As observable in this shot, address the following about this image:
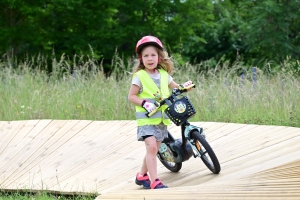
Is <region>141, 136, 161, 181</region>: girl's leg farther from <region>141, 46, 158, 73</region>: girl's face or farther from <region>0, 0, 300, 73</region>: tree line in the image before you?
<region>0, 0, 300, 73</region>: tree line

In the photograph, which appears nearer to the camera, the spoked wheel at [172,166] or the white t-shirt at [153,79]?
the white t-shirt at [153,79]

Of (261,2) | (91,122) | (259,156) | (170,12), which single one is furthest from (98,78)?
(261,2)

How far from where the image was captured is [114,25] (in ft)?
62.7

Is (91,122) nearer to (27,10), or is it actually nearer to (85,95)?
(85,95)

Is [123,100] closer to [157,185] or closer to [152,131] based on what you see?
[152,131]

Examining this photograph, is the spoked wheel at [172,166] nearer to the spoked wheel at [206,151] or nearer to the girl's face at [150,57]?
the spoked wheel at [206,151]

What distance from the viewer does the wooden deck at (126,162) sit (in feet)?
14.6

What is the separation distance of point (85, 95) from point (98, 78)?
94cm

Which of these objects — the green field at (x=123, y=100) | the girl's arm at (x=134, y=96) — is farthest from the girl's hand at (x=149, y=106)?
the green field at (x=123, y=100)

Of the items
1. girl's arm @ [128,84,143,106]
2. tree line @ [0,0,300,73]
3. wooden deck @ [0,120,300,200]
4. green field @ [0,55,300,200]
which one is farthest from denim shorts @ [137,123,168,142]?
tree line @ [0,0,300,73]

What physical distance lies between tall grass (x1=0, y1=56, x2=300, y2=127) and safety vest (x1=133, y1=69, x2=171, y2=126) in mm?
2786

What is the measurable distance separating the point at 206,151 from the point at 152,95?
0.65 m

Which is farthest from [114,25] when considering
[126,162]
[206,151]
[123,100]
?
[206,151]

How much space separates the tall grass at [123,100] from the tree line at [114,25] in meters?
6.84
